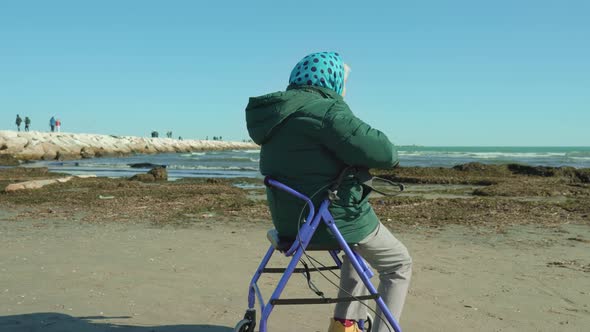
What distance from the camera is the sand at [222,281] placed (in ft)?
12.4

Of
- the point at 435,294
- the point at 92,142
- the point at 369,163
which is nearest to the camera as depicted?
the point at 369,163

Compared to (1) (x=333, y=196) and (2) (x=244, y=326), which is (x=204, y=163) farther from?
(1) (x=333, y=196)

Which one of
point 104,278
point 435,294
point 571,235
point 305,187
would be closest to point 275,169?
point 305,187

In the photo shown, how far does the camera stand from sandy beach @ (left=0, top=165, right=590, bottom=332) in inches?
152

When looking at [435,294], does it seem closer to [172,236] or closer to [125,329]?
[125,329]

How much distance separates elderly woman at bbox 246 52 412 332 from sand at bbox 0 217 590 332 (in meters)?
1.03

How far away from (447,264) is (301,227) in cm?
326

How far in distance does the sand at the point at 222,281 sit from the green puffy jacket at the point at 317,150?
120 centimetres

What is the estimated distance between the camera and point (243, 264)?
5504mm

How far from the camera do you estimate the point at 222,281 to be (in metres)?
4.83

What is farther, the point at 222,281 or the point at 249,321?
the point at 222,281

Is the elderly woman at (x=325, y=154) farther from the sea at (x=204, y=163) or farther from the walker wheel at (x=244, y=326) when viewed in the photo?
the sea at (x=204, y=163)

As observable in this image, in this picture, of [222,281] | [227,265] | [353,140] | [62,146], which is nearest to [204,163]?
[62,146]

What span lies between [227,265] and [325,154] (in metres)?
3.02
